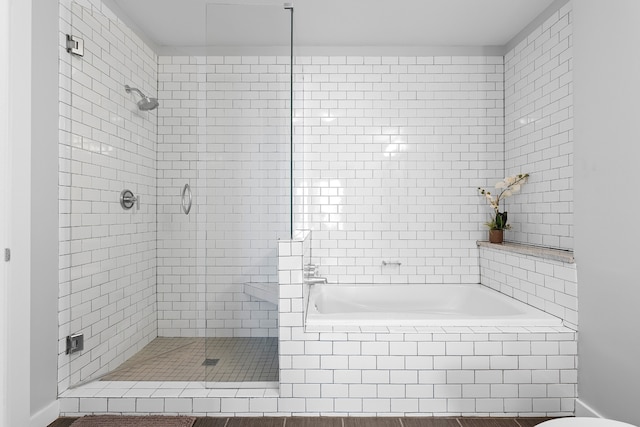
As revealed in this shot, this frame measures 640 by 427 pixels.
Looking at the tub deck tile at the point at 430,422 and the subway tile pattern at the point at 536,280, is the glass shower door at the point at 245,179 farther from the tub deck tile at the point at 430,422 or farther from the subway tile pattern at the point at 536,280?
the subway tile pattern at the point at 536,280

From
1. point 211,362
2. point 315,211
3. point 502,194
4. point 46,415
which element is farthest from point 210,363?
point 502,194

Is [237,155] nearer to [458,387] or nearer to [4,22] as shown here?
[4,22]

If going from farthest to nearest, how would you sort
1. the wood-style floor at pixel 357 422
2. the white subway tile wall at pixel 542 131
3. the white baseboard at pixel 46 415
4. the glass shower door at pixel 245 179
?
the white subway tile wall at pixel 542 131 → the glass shower door at pixel 245 179 → the wood-style floor at pixel 357 422 → the white baseboard at pixel 46 415

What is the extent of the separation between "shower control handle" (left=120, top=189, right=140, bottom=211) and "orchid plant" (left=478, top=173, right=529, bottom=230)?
9.10 feet

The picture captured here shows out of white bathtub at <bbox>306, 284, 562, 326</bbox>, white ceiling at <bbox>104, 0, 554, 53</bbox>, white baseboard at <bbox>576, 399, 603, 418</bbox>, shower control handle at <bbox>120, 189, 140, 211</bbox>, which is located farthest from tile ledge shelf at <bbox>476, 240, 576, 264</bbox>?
shower control handle at <bbox>120, 189, 140, 211</bbox>

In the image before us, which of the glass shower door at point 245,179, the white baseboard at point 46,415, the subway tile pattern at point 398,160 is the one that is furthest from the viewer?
the subway tile pattern at point 398,160

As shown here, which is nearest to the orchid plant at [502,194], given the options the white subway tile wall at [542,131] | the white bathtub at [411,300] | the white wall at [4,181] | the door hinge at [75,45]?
the white subway tile wall at [542,131]

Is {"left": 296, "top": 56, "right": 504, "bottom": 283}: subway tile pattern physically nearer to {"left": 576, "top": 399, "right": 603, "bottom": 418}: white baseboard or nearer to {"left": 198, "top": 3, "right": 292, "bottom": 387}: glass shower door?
{"left": 198, "top": 3, "right": 292, "bottom": 387}: glass shower door

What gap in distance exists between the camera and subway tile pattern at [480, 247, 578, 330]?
2.41 metres

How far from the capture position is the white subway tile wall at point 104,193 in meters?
2.41

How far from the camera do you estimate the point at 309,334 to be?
7.70ft

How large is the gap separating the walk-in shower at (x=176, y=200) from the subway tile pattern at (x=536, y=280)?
1.71m

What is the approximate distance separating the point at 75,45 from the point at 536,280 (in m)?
3.32

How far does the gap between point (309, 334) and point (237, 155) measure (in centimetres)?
114
